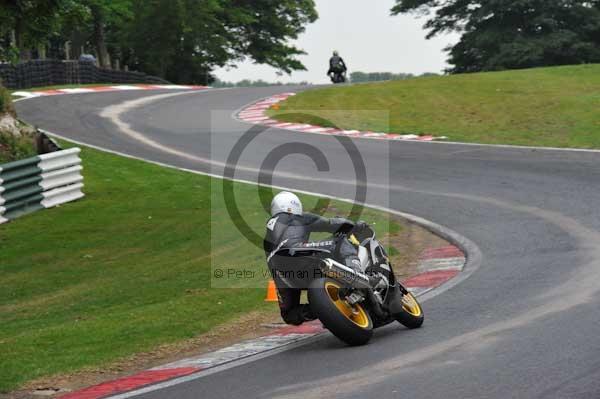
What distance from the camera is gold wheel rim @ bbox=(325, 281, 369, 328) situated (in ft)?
27.7

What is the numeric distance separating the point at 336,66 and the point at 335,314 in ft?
124

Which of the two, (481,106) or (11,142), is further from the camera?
(481,106)

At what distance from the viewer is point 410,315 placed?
8977 mm

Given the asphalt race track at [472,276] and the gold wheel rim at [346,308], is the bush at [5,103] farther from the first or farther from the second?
the gold wheel rim at [346,308]

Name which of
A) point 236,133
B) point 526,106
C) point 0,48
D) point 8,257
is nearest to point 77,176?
point 0,48

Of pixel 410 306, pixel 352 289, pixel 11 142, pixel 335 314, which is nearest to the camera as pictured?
pixel 335 314

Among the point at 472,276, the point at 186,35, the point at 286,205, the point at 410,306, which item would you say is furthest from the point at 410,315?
the point at 186,35

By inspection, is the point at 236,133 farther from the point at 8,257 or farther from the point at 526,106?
the point at 8,257

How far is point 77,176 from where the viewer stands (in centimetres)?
1955

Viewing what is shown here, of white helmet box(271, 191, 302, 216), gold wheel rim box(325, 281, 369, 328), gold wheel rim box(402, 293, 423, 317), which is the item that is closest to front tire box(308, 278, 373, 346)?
gold wheel rim box(325, 281, 369, 328)

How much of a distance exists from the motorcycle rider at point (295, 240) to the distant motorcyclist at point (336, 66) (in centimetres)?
3668

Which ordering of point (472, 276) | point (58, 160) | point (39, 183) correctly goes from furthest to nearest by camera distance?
1. point (58, 160)
2. point (39, 183)
3. point (472, 276)

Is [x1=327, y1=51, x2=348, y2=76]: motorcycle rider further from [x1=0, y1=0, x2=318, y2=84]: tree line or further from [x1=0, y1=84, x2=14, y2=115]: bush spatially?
[x1=0, y1=84, x2=14, y2=115]: bush

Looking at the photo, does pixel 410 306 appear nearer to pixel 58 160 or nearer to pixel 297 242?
pixel 297 242
